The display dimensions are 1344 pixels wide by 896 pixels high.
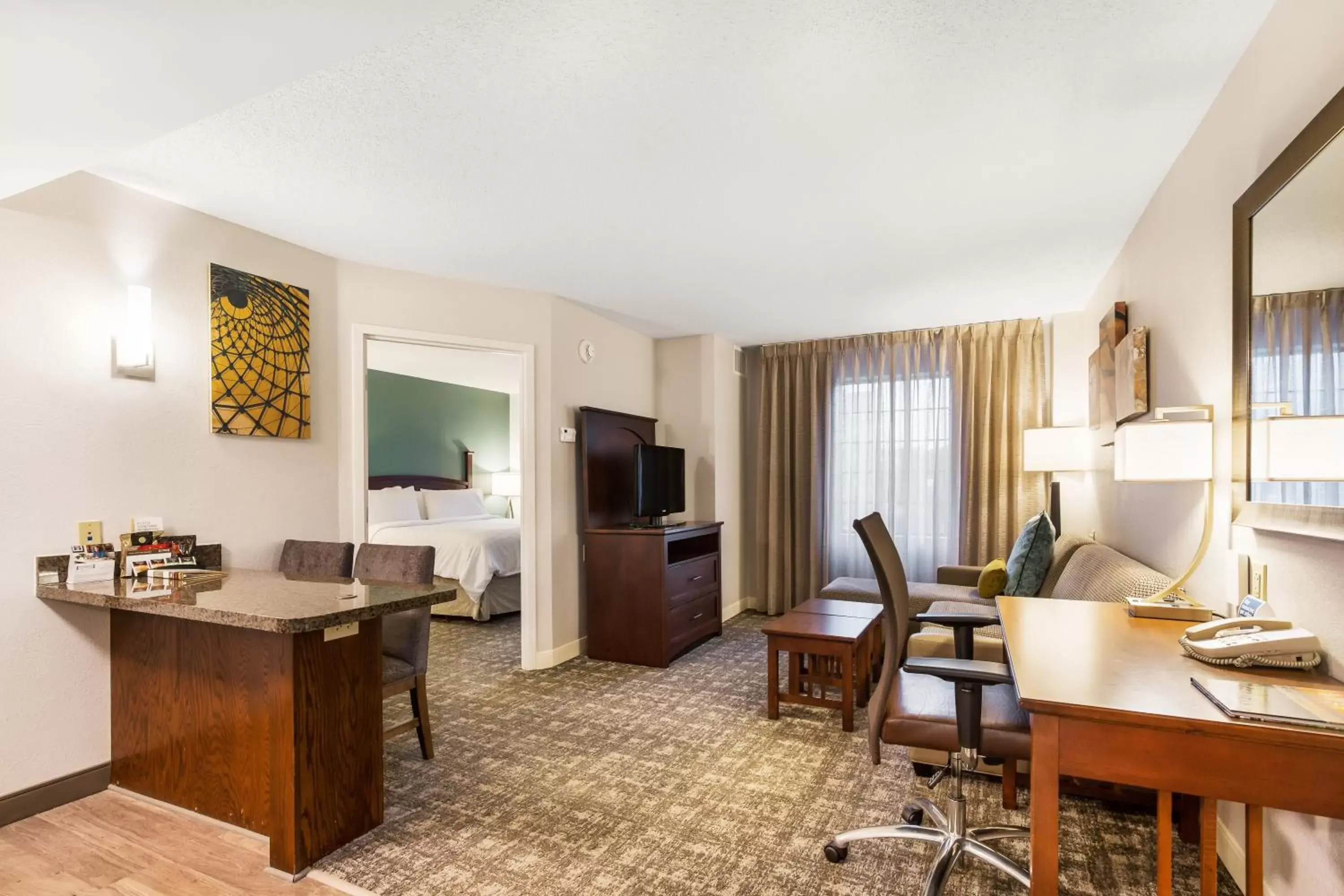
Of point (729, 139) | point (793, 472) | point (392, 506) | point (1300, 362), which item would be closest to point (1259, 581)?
point (1300, 362)

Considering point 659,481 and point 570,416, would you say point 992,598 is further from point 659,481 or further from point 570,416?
point 570,416

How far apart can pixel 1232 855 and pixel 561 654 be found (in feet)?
10.9

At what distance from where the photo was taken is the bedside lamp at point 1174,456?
1899 mm

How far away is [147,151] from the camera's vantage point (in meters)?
2.31

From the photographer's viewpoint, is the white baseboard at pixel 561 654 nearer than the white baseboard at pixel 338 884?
No

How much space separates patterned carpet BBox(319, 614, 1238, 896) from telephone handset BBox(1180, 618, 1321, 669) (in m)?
0.91

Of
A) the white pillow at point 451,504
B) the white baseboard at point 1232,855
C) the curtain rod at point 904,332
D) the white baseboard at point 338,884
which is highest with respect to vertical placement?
the curtain rod at point 904,332

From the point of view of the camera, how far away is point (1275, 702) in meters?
1.18

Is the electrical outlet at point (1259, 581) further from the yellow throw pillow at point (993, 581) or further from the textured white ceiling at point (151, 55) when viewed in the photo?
the textured white ceiling at point (151, 55)

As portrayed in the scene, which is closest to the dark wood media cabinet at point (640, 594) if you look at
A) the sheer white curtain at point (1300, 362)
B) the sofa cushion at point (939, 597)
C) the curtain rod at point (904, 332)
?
the sofa cushion at point (939, 597)

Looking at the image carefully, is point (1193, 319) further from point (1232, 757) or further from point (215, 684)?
point (215, 684)

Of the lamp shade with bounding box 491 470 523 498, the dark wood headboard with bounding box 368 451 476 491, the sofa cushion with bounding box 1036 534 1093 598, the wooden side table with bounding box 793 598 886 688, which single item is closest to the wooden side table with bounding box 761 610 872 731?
the wooden side table with bounding box 793 598 886 688

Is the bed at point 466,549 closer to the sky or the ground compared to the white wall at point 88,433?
closer to the ground

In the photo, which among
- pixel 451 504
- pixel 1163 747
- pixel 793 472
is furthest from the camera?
pixel 451 504
